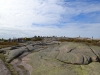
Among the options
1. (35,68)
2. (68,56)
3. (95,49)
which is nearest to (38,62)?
(35,68)

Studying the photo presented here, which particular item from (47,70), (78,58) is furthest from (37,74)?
(78,58)

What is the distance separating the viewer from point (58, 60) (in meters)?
20.2

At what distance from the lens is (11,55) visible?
80.2 ft

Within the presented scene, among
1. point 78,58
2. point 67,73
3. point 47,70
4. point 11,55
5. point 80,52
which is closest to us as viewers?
point 67,73

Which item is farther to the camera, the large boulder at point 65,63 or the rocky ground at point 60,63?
the rocky ground at point 60,63

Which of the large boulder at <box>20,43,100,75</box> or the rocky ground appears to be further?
the rocky ground

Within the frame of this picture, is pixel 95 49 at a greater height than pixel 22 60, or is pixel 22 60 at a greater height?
pixel 95 49

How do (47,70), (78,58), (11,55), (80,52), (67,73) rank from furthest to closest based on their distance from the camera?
1. (11,55)
2. (80,52)
3. (78,58)
4. (47,70)
5. (67,73)

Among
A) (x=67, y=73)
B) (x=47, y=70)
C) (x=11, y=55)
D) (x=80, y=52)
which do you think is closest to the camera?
(x=67, y=73)

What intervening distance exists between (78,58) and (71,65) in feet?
5.02

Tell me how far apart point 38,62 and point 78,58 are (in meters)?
5.01

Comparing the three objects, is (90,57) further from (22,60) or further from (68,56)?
(22,60)

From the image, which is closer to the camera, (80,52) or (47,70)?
(47,70)

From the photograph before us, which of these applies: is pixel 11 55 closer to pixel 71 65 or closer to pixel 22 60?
pixel 22 60
